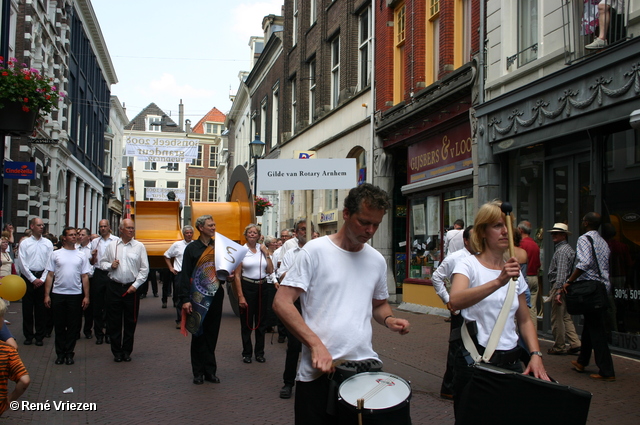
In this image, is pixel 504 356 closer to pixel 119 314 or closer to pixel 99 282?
pixel 119 314

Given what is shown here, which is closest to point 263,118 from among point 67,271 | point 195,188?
point 67,271

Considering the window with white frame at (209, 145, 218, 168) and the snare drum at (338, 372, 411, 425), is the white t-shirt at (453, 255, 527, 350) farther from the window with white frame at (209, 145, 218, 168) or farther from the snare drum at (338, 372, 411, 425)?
the window with white frame at (209, 145, 218, 168)

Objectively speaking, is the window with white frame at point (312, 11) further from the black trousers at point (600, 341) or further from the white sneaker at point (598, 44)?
the black trousers at point (600, 341)

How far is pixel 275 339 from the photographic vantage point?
1152 centimetres

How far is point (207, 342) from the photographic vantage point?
7.54 m

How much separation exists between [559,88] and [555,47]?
2.40 ft

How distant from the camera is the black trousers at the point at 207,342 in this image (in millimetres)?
7469

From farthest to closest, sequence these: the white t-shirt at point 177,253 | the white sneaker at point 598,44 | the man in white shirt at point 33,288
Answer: the white t-shirt at point 177,253
the man in white shirt at point 33,288
the white sneaker at point 598,44

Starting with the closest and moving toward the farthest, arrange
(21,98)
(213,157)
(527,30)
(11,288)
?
(11,288) → (21,98) → (527,30) → (213,157)

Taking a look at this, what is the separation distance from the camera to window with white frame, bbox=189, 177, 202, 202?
71250mm

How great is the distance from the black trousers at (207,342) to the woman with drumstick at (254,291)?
1245mm

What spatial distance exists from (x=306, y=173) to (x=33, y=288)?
514 cm

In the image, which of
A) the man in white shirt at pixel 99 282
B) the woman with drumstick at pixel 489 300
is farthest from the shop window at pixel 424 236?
the woman with drumstick at pixel 489 300

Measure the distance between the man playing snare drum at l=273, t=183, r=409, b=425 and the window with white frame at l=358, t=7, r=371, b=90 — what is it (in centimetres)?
1698
